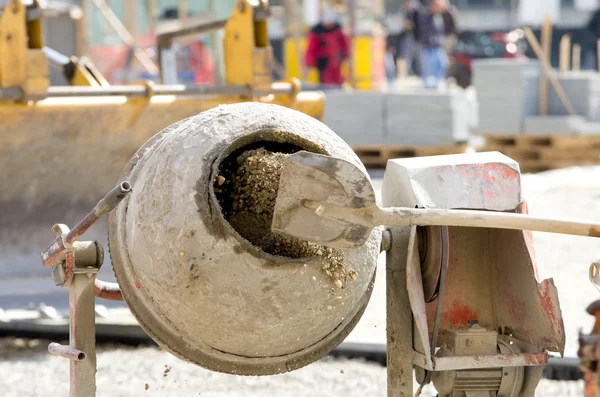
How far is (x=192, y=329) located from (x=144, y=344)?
2.56 meters

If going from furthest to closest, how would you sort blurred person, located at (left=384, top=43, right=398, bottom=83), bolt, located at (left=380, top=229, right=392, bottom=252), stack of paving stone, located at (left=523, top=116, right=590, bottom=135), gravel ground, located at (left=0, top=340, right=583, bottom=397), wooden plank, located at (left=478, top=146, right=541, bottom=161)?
blurred person, located at (left=384, top=43, right=398, bottom=83), wooden plank, located at (left=478, top=146, right=541, bottom=161), stack of paving stone, located at (left=523, top=116, right=590, bottom=135), gravel ground, located at (left=0, top=340, right=583, bottom=397), bolt, located at (left=380, top=229, right=392, bottom=252)

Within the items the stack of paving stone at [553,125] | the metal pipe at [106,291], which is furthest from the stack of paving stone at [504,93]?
the metal pipe at [106,291]

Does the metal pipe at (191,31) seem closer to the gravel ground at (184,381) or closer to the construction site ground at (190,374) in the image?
the construction site ground at (190,374)

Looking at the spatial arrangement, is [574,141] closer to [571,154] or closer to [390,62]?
[571,154]

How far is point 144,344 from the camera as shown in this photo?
537 centimetres

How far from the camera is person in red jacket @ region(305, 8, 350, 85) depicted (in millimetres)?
16609

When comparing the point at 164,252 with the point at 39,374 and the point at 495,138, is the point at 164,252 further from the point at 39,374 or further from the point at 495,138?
the point at 495,138

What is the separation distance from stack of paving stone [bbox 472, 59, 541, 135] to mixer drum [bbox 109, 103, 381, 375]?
29.0 ft

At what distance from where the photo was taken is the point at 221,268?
2.74 metres

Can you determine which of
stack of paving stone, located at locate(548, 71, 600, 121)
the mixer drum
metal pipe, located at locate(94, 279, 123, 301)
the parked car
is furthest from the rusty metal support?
the parked car

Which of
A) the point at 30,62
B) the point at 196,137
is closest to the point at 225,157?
the point at 196,137

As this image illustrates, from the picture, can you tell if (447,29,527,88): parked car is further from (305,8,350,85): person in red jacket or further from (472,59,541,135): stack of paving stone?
(472,59,541,135): stack of paving stone

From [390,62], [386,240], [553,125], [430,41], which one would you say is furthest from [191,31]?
[390,62]

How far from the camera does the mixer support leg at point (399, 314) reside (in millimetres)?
3299
